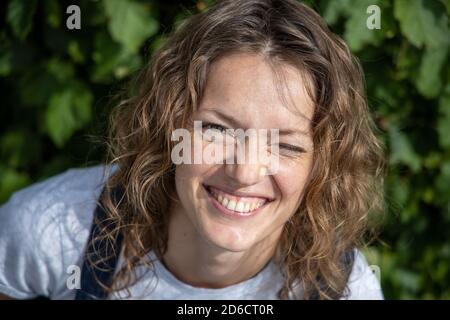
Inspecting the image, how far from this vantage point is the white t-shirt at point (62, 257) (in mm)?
1441

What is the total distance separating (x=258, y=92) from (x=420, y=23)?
550mm

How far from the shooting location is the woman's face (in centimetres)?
124

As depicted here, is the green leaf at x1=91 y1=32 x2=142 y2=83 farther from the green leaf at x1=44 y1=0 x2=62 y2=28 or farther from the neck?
the neck

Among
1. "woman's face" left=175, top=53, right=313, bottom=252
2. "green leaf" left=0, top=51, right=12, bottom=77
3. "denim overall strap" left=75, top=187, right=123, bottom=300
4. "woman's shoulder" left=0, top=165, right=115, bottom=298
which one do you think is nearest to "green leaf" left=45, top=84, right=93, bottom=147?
"green leaf" left=0, top=51, right=12, bottom=77

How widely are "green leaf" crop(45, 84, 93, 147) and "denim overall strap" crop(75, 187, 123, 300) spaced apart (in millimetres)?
411

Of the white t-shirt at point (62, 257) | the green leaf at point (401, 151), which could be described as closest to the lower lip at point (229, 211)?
the white t-shirt at point (62, 257)

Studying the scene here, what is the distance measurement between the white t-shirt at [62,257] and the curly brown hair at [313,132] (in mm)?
40

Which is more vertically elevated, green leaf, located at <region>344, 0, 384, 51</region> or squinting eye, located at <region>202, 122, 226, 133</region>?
green leaf, located at <region>344, 0, 384, 51</region>

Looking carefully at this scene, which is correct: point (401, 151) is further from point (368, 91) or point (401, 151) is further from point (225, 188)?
point (225, 188)

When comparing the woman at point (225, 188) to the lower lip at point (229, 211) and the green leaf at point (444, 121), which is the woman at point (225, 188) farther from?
the green leaf at point (444, 121)

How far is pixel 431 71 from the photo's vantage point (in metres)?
1.68

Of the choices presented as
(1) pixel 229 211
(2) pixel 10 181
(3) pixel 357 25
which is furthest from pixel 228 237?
(2) pixel 10 181

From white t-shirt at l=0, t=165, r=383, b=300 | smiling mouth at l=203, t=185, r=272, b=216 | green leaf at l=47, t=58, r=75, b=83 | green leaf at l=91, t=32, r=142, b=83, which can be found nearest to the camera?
smiling mouth at l=203, t=185, r=272, b=216

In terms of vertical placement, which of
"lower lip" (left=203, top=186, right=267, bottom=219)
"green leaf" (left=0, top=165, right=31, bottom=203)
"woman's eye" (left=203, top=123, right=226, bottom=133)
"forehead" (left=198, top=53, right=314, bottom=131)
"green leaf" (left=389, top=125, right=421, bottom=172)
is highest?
"forehead" (left=198, top=53, right=314, bottom=131)
